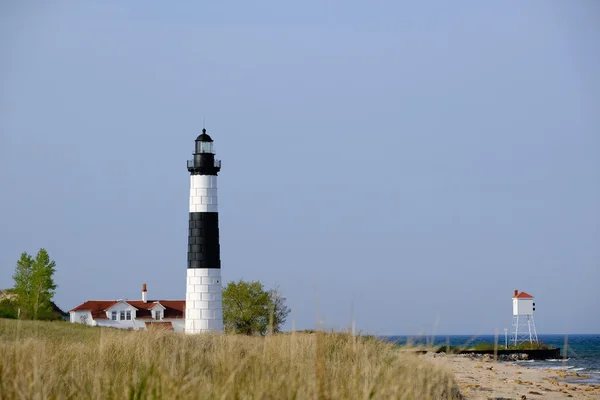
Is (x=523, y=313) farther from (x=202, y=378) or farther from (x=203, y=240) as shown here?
(x=202, y=378)

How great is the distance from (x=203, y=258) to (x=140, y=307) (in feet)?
62.9

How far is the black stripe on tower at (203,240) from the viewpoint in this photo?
25719mm

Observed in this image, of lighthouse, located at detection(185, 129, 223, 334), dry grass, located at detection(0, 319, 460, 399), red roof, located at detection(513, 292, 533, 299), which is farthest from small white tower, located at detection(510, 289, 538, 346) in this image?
dry grass, located at detection(0, 319, 460, 399)

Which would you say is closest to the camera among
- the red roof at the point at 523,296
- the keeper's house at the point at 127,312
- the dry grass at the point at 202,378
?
the dry grass at the point at 202,378

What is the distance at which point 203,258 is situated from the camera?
25.8 metres

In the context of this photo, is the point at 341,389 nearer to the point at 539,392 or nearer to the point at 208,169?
the point at 539,392

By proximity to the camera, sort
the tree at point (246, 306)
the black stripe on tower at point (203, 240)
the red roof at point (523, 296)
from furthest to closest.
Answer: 1. the red roof at point (523, 296)
2. the tree at point (246, 306)
3. the black stripe on tower at point (203, 240)

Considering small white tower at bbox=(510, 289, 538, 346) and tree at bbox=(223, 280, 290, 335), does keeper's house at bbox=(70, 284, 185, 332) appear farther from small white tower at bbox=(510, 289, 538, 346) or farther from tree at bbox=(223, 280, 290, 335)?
small white tower at bbox=(510, 289, 538, 346)

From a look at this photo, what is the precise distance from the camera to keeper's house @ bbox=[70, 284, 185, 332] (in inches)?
1670

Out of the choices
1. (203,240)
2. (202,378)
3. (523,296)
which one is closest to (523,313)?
(523,296)

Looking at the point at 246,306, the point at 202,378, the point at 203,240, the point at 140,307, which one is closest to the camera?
the point at 202,378

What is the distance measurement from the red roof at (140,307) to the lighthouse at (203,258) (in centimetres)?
1602

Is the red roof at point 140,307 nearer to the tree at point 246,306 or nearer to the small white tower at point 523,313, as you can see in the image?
the tree at point 246,306

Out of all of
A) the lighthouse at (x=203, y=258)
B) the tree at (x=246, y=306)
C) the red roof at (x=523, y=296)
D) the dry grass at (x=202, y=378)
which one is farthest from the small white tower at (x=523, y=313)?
the dry grass at (x=202, y=378)
